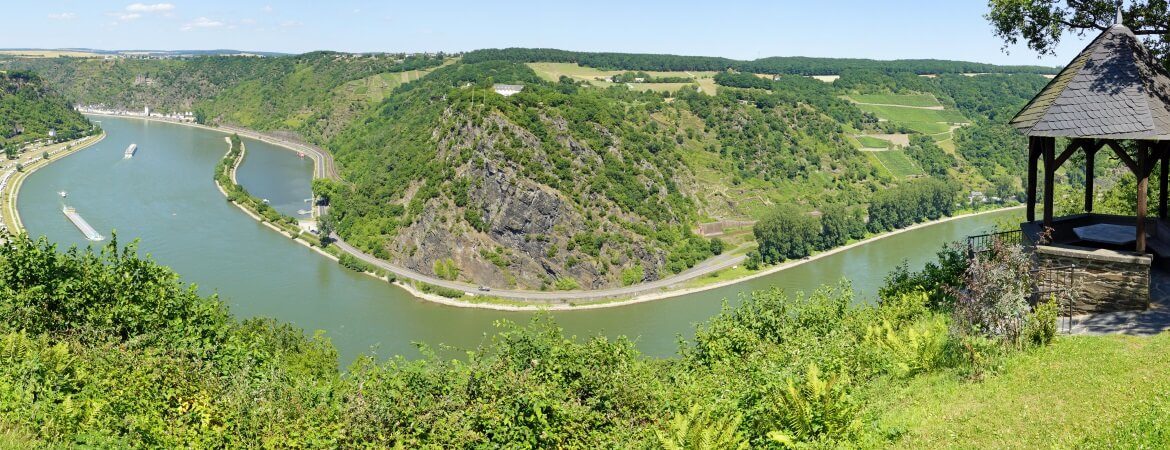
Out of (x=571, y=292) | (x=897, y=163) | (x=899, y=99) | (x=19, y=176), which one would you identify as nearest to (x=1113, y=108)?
(x=571, y=292)

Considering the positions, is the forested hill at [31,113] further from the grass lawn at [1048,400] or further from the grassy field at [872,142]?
the grass lawn at [1048,400]

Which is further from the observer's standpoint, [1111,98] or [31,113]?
[31,113]

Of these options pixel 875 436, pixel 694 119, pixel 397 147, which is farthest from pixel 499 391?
pixel 694 119

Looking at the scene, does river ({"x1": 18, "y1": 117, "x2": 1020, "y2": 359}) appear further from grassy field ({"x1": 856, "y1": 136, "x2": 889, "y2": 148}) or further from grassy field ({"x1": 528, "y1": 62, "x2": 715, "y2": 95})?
grassy field ({"x1": 528, "y1": 62, "x2": 715, "y2": 95})

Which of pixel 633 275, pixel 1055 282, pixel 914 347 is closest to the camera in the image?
pixel 914 347

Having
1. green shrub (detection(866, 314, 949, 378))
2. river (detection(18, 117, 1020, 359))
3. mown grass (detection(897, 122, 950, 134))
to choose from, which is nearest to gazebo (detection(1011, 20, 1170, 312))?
green shrub (detection(866, 314, 949, 378))

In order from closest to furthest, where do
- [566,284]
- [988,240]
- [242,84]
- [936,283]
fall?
[988,240] → [936,283] → [566,284] → [242,84]

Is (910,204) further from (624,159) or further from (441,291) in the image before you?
(441,291)
